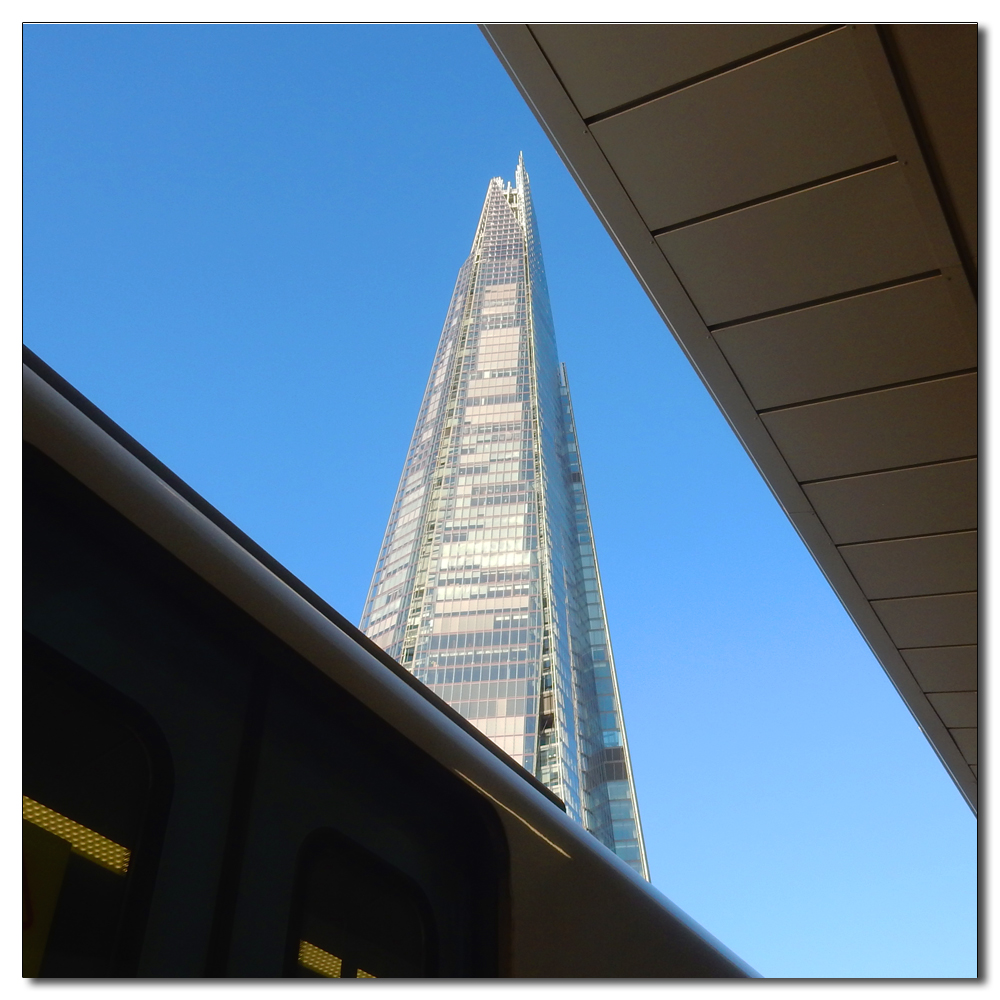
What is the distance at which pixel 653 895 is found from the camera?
1660 millimetres

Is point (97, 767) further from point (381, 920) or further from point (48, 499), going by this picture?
point (381, 920)

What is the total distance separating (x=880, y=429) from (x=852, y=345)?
1.80ft

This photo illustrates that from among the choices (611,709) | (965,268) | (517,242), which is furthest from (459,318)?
(965,268)

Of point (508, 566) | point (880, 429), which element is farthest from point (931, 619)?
point (508, 566)

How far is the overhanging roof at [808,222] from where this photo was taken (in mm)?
2404

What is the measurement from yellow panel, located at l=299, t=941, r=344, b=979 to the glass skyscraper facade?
49.5m

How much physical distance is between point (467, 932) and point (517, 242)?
9249cm

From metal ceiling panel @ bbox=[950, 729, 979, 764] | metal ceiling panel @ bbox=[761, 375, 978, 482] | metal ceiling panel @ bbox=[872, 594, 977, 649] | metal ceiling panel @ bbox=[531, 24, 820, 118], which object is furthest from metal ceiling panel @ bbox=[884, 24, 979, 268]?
metal ceiling panel @ bbox=[950, 729, 979, 764]

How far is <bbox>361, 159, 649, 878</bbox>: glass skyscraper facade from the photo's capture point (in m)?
57.0

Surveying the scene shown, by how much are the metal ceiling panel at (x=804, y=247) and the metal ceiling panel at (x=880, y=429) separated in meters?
0.64

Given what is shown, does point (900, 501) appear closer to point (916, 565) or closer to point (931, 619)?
point (916, 565)

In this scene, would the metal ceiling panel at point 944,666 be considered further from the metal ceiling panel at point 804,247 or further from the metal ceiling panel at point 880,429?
the metal ceiling panel at point 804,247

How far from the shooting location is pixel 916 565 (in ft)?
14.6

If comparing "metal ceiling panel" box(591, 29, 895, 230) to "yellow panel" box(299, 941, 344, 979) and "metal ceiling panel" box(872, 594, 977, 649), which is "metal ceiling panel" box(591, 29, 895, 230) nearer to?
"yellow panel" box(299, 941, 344, 979)
